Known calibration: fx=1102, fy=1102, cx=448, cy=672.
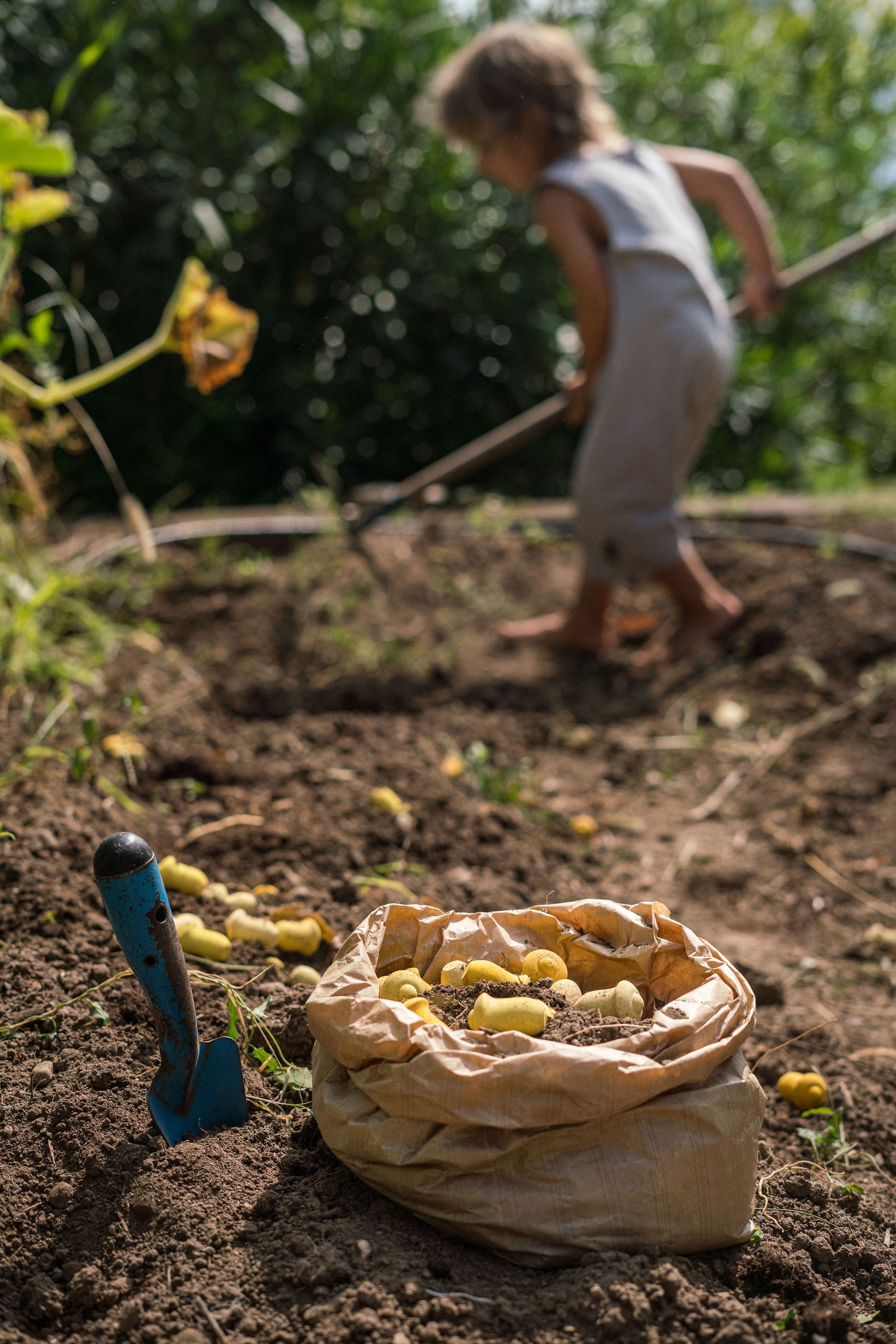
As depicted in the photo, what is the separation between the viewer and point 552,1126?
1.14 meters

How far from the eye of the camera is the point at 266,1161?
1343mm

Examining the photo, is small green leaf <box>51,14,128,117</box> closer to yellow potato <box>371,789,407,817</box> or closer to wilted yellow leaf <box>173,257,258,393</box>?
wilted yellow leaf <box>173,257,258,393</box>

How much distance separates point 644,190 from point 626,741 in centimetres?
167

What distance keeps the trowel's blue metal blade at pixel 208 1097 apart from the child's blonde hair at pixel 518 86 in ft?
9.90

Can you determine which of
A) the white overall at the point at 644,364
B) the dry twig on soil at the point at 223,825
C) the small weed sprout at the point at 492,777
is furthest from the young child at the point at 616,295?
the dry twig on soil at the point at 223,825

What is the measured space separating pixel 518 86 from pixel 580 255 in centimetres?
59

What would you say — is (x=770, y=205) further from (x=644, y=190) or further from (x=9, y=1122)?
(x=9, y=1122)

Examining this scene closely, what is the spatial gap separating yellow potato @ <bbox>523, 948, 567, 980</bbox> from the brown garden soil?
0.33m

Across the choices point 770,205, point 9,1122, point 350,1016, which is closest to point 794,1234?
point 350,1016

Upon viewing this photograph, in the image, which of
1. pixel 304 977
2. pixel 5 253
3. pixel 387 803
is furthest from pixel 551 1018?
pixel 5 253

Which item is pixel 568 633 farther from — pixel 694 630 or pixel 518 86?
pixel 518 86

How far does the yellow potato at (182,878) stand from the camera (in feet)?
5.92

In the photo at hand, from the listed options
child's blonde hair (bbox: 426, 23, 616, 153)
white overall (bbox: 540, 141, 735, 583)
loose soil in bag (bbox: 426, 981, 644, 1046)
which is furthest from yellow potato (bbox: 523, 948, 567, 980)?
child's blonde hair (bbox: 426, 23, 616, 153)

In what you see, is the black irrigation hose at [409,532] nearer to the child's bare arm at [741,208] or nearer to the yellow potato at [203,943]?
→ the child's bare arm at [741,208]
